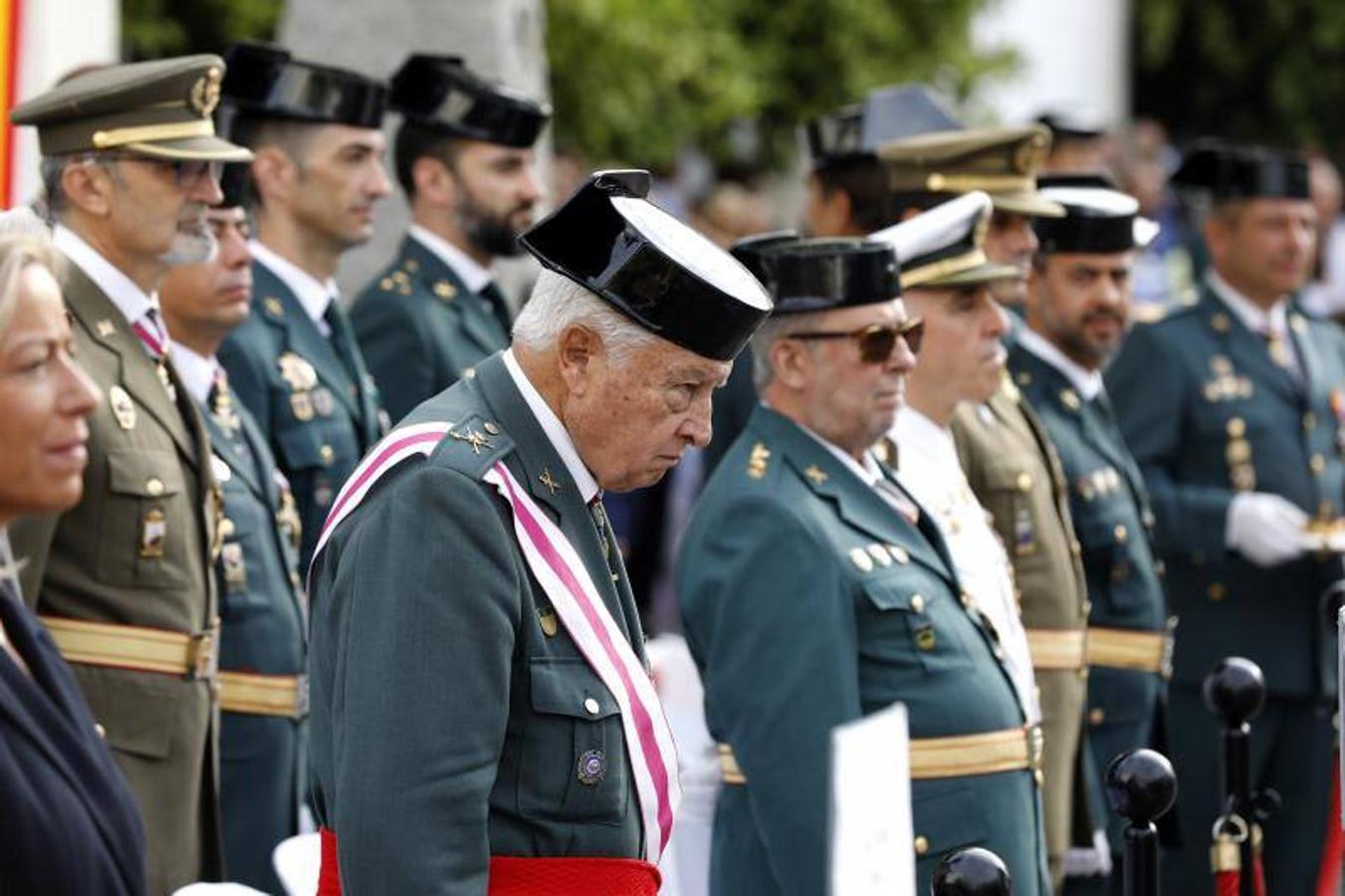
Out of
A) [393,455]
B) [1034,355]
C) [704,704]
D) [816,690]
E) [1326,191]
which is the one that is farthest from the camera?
[1326,191]

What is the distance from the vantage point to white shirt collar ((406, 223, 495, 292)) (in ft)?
22.8

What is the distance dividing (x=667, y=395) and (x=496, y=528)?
0.33 m

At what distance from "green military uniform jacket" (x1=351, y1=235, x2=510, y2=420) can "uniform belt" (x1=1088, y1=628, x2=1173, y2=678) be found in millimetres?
1686

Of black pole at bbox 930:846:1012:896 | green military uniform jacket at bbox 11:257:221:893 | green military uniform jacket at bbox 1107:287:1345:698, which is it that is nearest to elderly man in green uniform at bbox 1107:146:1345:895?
green military uniform jacket at bbox 1107:287:1345:698

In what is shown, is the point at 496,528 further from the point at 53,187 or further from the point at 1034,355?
the point at 1034,355

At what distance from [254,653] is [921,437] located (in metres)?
1.45

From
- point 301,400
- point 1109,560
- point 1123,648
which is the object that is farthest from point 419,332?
point 1123,648

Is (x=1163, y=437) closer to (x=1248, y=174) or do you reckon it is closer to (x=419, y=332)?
(x=1248, y=174)

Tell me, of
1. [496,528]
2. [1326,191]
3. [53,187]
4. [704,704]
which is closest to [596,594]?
[496,528]

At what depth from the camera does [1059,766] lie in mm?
5906

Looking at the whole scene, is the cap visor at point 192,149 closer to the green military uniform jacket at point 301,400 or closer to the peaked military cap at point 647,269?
the green military uniform jacket at point 301,400

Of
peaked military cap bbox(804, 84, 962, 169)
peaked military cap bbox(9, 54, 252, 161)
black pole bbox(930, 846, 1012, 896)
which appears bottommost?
black pole bbox(930, 846, 1012, 896)

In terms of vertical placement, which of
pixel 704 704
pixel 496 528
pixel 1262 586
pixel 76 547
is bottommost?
Result: pixel 1262 586

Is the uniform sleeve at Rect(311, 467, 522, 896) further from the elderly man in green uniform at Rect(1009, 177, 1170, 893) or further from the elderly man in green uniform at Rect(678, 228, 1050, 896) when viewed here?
the elderly man in green uniform at Rect(1009, 177, 1170, 893)
